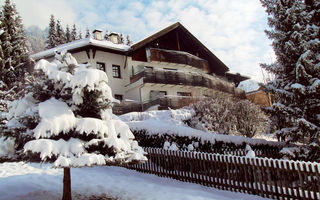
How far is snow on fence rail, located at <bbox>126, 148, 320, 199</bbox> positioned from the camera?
6715 mm

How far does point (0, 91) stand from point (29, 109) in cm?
1953

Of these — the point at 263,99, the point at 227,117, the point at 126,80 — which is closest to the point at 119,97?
the point at 126,80

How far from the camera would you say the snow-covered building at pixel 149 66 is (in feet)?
80.4

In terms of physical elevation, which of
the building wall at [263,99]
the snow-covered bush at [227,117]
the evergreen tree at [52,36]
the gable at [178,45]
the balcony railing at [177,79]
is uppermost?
the evergreen tree at [52,36]

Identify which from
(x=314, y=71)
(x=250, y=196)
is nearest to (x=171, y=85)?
(x=314, y=71)

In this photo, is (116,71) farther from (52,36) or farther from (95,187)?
(52,36)

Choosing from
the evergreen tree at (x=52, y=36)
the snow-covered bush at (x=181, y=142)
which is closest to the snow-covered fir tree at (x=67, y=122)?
the snow-covered bush at (x=181, y=142)

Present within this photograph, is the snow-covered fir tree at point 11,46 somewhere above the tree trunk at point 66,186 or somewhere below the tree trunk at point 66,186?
above

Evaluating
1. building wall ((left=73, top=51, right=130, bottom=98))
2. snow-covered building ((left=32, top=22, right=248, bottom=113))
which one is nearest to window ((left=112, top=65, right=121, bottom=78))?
snow-covered building ((left=32, top=22, right=248, bottom=113))

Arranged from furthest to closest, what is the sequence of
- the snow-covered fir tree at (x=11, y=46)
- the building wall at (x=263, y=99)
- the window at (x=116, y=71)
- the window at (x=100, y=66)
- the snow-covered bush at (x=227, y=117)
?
the building wall at (x=263, y=99) < the window at (x=116, y=71) < the window at (x=100, y=66) < the snow-covered fir tree at (x=11, y=46) < the snow-covered bush at (x=227, y=117)

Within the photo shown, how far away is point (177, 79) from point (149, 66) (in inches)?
160

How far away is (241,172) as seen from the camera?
790 centimetres

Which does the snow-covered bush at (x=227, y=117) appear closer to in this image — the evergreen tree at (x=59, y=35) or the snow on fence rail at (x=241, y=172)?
the snow on fence rail at (x=241, y=172)

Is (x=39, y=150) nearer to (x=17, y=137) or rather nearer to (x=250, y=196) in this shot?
(x=17, y=137)
